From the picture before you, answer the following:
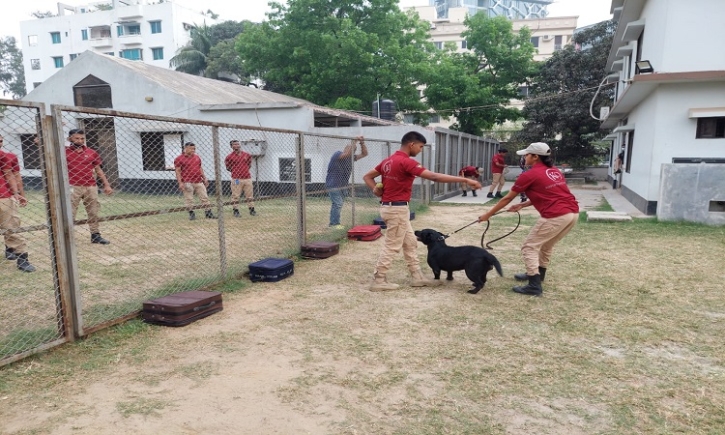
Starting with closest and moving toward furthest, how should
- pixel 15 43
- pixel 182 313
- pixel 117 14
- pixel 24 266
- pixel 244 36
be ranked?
pixel 182 313, pixel 24 266, pixel 244 36, pixel 117 14, pixel 15 43

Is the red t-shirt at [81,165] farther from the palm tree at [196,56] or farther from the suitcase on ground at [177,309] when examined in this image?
the palm tree at [196,56]

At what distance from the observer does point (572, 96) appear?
25.3 metres

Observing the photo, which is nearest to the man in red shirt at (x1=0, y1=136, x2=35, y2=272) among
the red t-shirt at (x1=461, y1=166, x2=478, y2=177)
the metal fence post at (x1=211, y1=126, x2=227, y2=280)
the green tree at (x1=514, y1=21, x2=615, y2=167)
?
the metal fence post at (x1=211, y1=126, x2=227, y2=280)

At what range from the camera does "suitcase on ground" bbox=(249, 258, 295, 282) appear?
5.52 metres

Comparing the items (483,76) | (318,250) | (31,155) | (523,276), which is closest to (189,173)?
(318,250)

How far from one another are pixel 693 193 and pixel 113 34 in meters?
55.5

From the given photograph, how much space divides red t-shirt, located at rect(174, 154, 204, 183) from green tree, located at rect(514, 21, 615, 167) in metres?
21.2

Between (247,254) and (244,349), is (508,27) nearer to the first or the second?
(247,254)

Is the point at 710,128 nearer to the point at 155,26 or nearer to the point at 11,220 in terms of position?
the point at 11,220

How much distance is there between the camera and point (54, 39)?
5059 cm

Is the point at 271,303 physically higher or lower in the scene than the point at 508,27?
lower

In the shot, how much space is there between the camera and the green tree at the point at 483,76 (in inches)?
990

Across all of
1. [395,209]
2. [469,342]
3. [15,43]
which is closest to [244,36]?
[395,209]

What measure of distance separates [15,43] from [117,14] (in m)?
19.7
